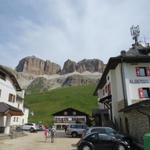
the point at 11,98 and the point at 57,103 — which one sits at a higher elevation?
the point at 57,103

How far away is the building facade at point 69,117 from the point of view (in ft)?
206

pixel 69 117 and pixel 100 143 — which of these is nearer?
pixel 100 143

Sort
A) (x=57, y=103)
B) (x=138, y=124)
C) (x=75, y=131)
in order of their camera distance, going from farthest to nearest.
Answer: (x=57, y=103) → (x=75, y=131) → (x=138, y=124)

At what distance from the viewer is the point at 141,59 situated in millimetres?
27891

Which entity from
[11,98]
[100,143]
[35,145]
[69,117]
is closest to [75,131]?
[11,98]

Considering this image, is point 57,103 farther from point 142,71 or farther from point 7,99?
point 142,71

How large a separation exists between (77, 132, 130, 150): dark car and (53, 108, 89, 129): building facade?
45.1 meters

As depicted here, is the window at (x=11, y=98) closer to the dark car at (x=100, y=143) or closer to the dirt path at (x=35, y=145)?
the dirt path at (x=35, y=145)

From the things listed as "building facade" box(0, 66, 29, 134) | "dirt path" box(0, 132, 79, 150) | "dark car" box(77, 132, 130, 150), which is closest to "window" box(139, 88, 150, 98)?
"dirt path" box(0, 132, 79, 150)

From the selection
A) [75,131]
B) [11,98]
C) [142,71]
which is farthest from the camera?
[11,98]

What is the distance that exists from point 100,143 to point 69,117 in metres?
46.0

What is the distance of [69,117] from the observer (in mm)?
62781

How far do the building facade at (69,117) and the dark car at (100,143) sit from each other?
4511cm

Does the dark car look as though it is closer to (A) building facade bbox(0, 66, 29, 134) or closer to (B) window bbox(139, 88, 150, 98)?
(B) window bbox(139, 88, 150, 98)
